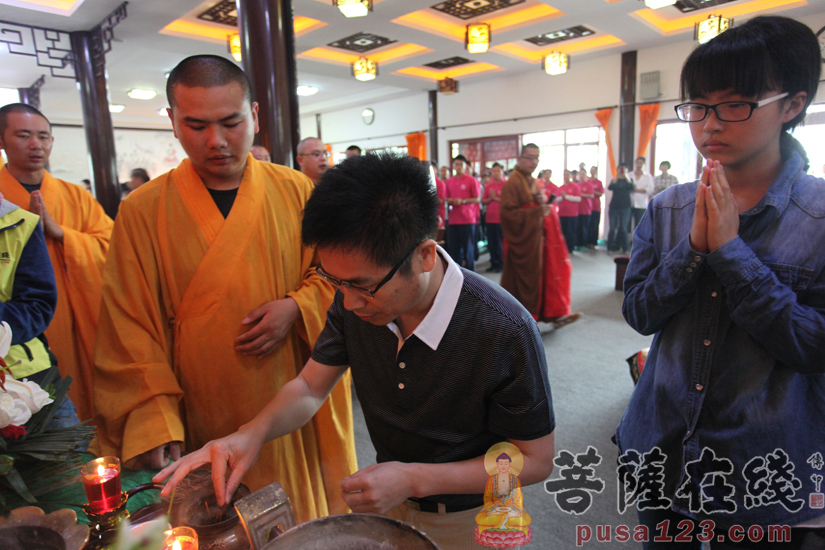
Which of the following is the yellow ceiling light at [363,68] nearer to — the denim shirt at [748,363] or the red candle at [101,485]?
the denim shirt at [748,363]

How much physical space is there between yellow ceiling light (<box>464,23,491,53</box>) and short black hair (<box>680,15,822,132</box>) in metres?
5.95

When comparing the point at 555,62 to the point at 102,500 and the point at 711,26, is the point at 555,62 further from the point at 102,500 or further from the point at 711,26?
the point at 102,500

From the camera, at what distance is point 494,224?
732cm

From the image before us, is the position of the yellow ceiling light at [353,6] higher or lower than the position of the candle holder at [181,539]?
higher

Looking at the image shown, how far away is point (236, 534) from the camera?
0.63 m

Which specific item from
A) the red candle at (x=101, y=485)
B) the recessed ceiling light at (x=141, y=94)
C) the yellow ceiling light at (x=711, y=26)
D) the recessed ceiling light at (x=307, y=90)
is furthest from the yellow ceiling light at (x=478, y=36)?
the recessed ceiling light at (x=141, y=94)

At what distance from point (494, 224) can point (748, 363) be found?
21.5 ft

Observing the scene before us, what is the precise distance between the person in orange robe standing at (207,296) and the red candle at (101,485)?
40 cm

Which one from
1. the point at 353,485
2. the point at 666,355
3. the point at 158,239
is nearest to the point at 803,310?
the point at 666,355

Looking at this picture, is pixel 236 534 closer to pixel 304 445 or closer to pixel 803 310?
pixel 304 445

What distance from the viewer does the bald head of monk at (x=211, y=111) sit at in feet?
3.95

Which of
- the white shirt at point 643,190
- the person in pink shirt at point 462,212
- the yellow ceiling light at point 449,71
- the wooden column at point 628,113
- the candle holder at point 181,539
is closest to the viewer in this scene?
the candle holder at point 181,539

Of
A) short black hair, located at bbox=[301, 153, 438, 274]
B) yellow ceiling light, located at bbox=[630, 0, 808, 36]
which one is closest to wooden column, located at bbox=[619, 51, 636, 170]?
yellow ceiling light, located at bbox=[630, 0, 808, 36]

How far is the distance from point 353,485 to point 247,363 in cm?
67
